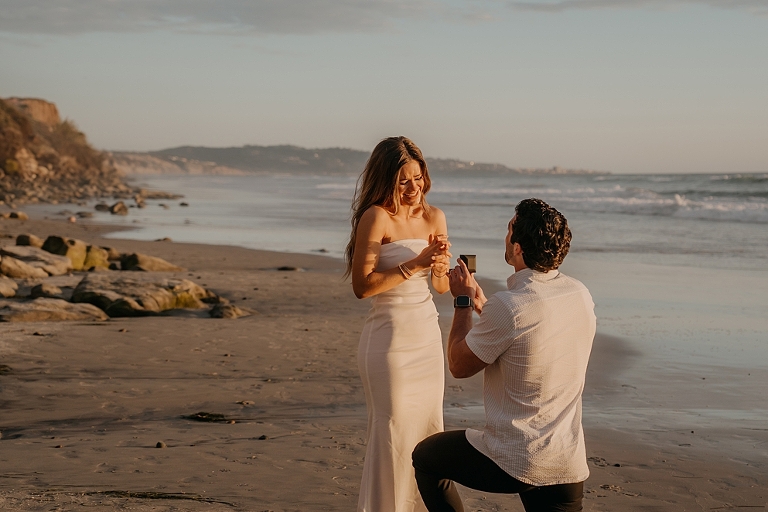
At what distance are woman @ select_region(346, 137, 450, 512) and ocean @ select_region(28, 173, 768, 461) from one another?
110 inches

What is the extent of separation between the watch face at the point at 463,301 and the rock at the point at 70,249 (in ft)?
42.6

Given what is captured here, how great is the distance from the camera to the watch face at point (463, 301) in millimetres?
3361

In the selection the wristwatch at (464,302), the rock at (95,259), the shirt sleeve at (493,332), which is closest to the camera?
the shirt sleeve at (493,332)

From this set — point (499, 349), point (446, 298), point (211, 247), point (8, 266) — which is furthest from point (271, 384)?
point (211, 247)

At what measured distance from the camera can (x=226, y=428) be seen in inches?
245

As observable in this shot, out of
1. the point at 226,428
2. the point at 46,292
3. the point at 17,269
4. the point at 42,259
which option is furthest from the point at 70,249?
the point at 226,428

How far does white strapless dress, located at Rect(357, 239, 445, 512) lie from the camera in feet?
13.0

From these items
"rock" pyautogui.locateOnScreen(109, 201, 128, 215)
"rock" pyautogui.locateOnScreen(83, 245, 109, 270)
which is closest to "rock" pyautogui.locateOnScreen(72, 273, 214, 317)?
"rock" pyautogui.locateOnScreen(83, 245, 109, 270)

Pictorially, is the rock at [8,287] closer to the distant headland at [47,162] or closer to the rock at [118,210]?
the distant headland at [47,162]

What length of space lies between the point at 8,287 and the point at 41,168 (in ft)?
159

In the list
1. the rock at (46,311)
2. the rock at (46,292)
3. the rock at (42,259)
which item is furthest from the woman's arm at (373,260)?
the rock at (42,259)

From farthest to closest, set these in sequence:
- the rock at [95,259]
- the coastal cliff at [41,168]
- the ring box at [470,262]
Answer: the coastal cliff at [41,168] < the rock at [95,259] < the ring box at [470,262]

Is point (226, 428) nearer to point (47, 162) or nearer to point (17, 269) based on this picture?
point (17, 269)

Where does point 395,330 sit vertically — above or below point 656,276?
above
